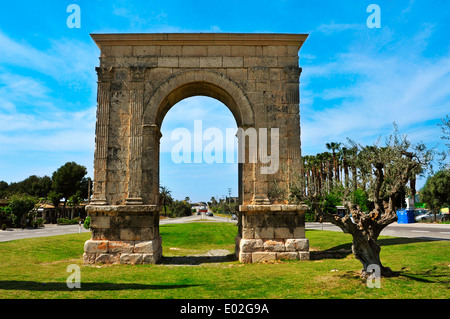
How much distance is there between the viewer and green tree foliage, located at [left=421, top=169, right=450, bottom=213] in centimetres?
3928

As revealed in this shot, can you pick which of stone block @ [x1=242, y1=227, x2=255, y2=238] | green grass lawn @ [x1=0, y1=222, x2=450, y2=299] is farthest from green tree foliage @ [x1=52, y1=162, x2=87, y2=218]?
stone block @ [x1=242, y1=227, x2=255, y2=238]

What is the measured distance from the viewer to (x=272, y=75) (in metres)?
12.9

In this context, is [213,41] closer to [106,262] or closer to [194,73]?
[194,73]

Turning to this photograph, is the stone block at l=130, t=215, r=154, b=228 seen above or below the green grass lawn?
above

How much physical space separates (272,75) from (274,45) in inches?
50.2

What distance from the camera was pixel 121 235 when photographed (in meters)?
11.8

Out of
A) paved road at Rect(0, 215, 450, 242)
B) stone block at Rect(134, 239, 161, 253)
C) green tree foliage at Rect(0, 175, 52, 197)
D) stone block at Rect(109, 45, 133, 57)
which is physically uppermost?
stone block at Rect(109, 45, 133, 57)

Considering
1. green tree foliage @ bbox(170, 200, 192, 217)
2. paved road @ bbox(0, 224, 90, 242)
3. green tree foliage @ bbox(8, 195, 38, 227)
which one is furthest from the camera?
green tree foliage @ bbox(170, 200, 192, 217)

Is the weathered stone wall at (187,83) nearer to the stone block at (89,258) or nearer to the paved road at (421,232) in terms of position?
the stone block at (89,258)

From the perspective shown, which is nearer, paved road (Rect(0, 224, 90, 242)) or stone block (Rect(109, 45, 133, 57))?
stone block (Rect(109, 45, 133, 57))

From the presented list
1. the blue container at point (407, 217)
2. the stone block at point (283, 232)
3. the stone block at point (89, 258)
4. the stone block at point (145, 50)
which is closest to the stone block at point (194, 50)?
the stone block at point (145, 50)

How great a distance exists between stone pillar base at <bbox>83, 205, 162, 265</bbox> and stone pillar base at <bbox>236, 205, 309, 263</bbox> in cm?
351

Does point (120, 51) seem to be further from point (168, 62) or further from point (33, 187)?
point (33, 187)

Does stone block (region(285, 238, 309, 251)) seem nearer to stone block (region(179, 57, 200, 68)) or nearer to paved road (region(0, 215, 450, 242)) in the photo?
stone block (region(179, 57, 200, 68))
